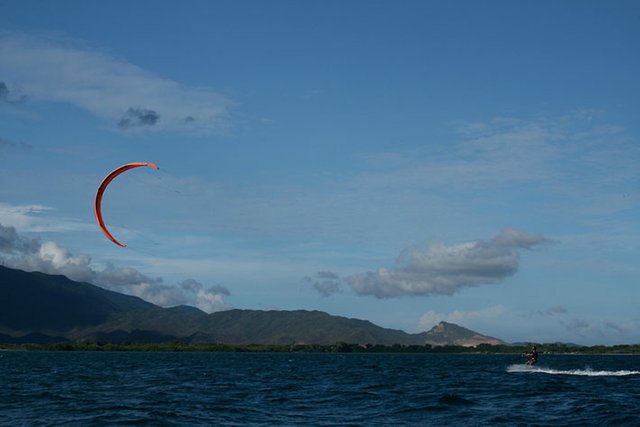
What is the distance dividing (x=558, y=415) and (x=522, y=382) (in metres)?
30.1

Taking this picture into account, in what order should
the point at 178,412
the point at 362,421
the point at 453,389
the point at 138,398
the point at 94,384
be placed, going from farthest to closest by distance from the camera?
the point at 94,384, the point at 453,389, the point at 138,398, the point at 178,412, the point at 362,421

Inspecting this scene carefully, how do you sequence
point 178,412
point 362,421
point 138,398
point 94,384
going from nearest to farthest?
point 362,421, point 178,412, point 138,398, point 94,384

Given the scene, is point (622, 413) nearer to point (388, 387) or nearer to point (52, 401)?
point (388, 387)

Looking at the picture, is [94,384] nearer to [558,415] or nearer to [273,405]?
[273,405]

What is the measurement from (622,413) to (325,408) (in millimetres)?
19604

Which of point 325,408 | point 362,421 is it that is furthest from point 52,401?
point 362,421

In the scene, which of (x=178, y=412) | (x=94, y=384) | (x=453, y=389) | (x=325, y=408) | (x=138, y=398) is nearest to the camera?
(x=178, y=412)

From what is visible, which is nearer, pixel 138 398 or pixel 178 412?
pixel 178 412

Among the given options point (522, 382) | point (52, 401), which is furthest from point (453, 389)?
point (52, 401)

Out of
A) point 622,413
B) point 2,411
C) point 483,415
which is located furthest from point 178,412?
point 622,413

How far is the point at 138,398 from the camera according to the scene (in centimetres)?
5562

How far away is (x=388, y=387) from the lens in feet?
229

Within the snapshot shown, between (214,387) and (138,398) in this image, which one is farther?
(214,387)

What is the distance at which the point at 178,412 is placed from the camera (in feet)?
154
